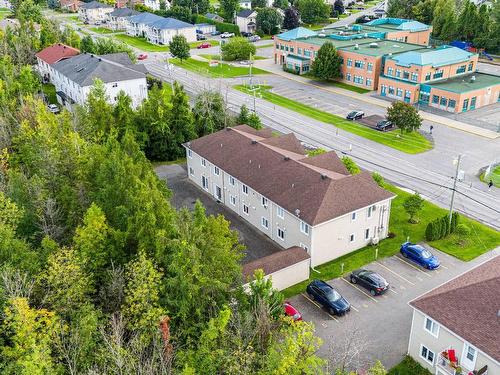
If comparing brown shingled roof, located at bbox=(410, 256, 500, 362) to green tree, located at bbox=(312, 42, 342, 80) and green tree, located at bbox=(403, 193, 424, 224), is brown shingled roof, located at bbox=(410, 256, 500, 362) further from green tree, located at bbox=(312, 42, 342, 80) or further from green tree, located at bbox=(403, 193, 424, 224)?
green tree, located at bbox=(312, 42, 342, 80)

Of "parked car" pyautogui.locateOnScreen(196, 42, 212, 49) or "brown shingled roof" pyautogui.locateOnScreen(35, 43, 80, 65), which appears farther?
"parked car" pyautogui.locateOnScreen(196, 42, 212, 49)

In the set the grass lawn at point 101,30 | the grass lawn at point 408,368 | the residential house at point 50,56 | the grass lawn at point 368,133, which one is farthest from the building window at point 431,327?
the grass lawn at point 101,30

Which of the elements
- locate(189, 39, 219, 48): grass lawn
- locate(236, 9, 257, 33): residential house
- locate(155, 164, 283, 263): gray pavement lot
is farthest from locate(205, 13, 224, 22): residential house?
locate(155, 164, 283, 263): gray pavement lot

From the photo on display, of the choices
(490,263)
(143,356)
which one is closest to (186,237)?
(143,356)

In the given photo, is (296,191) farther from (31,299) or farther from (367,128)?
(367,128)

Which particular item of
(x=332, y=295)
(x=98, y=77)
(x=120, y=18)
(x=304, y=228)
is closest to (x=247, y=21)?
(x=120, y=18)

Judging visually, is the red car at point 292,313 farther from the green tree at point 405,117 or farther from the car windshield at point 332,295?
the green tree at point 405,117
